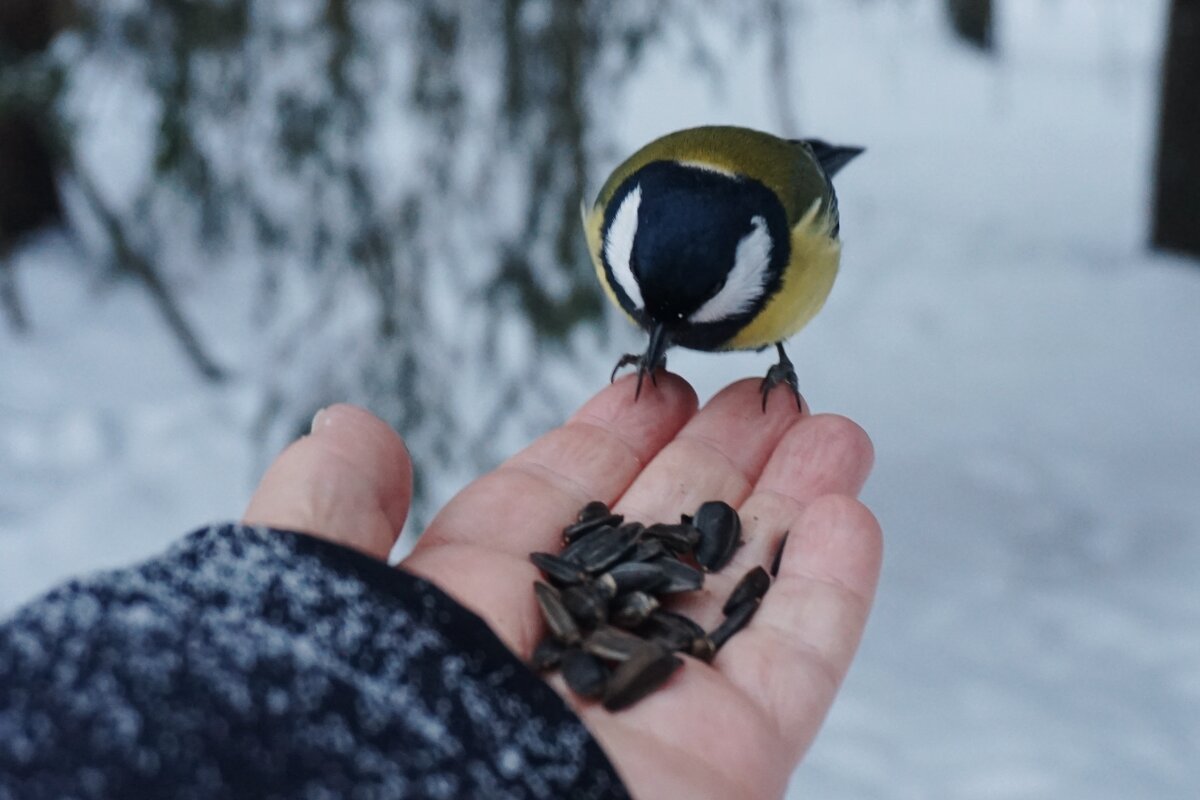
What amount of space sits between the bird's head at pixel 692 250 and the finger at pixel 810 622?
0.33 meters

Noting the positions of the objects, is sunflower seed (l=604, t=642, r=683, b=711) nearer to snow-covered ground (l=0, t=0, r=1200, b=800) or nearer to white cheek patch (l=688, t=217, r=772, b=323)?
white cheek patch (l=688, t=217, r=772, b=323)

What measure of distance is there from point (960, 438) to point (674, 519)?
7.13 ft

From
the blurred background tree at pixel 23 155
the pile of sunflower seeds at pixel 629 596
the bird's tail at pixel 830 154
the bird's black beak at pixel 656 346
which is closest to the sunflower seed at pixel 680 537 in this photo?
the pile of sunflower seeds at pixel 629 596

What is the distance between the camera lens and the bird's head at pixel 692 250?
1.39 meters

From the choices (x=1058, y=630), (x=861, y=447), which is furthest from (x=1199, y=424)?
(x=861, y=447)

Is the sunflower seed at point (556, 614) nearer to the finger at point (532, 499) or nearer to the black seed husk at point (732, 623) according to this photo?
the finger at point (532, 499)

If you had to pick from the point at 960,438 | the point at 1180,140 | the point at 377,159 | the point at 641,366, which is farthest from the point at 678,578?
the point at 1180,140

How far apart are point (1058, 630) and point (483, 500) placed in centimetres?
186

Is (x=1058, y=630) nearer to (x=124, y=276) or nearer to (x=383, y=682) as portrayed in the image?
(x=383, y=682)

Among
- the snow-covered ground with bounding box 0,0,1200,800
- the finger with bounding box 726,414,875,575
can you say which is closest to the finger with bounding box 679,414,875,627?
the finger with bounding box 726,414,875,575

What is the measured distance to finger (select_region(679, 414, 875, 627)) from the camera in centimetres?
138

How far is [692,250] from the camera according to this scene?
1.39 metres

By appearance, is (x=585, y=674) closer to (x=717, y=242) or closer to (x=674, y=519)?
(x=674, y=519)

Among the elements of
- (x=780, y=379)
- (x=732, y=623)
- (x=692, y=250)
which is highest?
(x=692, y=250)
